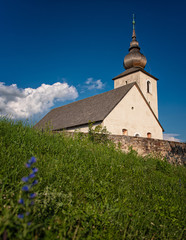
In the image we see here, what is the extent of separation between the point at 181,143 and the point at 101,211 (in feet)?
37.7

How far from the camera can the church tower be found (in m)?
28.4

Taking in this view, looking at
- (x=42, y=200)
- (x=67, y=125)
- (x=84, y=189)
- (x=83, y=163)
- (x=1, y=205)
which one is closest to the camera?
(x=1, y=205)

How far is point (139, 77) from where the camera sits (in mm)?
27922

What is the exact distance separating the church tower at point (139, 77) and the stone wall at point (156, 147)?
1684 cm

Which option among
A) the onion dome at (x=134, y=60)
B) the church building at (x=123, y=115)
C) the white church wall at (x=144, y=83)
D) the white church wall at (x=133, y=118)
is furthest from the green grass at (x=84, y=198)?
the onion dome at (x=134, y=60)

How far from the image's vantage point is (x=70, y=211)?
9.13 feet

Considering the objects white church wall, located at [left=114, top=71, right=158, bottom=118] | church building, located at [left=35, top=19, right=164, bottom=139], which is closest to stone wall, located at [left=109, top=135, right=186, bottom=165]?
church building, located at [left=35, top=19, right=164, bottom=139]

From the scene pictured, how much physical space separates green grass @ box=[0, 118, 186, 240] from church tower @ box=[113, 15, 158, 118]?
24.7 m

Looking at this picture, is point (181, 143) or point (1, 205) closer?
point (1, 205)

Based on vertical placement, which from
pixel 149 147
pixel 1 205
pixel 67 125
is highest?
pixel 67 125

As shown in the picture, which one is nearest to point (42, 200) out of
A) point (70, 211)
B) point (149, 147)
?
point (70, 211)

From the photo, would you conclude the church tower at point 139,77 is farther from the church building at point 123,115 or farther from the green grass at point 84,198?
the green grass at point 84,198

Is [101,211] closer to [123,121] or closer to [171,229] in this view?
[171,229]

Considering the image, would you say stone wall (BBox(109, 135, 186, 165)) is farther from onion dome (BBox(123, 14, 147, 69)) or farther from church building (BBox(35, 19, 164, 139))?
onion dome (BBox(123, 14, 147, 69))
